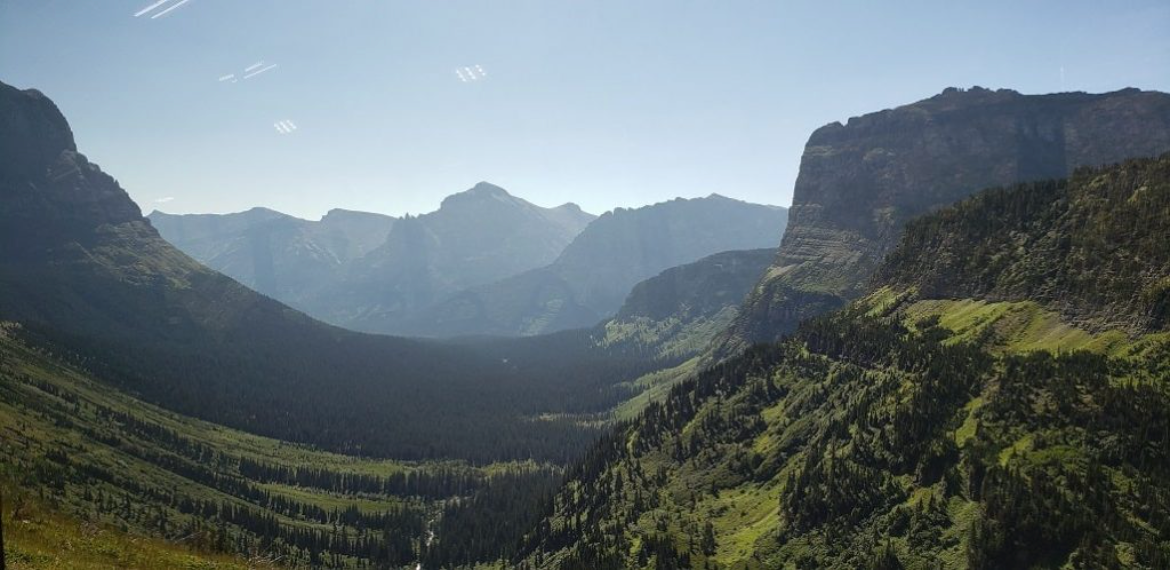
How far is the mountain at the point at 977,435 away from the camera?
99.8 meters

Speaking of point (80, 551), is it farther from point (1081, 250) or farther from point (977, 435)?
point (1081, 250)

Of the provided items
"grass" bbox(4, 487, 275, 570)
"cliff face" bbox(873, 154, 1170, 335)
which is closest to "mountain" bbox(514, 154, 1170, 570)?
"cliff face" bbox(873, 154, 1170, 335)

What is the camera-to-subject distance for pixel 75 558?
151 ft

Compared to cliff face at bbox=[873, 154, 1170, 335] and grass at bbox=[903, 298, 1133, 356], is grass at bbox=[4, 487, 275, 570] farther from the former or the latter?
cliff face at bbox=[873, 154, 1170, 335]

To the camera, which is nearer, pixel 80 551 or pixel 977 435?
pixel 80 551

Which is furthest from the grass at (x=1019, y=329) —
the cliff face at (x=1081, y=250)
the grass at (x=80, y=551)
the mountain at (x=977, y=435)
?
the grass at (x=80, y=551)

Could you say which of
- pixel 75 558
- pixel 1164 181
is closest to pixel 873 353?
pixel 1164 181

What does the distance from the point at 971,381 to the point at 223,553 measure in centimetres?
13595

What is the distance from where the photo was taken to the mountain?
99812 mm

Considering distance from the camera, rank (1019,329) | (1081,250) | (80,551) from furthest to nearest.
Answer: (1081,250), (1019,329), (80,551)

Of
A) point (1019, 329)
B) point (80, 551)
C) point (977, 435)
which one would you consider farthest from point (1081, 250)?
point (80, 551)

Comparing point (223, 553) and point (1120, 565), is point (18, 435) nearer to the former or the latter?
point (223, 553)

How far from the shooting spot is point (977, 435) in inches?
4737

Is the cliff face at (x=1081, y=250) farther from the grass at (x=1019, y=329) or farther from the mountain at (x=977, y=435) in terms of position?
the grass at (x=1019, y=329)
